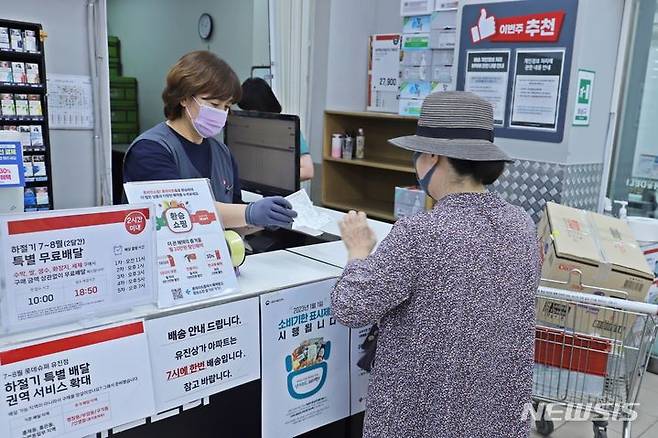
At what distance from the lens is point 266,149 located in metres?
2.43

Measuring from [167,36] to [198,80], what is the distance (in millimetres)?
5981

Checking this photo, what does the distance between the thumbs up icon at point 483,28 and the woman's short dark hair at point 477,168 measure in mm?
2048

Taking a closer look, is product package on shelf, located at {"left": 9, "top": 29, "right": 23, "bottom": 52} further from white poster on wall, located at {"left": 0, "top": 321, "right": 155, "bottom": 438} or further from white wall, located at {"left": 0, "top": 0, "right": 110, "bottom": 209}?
white poster on wall, located at {"left": 0, "top": 321, "right": 155, "bottom": 438}

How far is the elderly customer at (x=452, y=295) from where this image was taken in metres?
1.19

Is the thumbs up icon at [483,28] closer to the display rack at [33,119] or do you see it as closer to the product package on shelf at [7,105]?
the display rack at [33,119]

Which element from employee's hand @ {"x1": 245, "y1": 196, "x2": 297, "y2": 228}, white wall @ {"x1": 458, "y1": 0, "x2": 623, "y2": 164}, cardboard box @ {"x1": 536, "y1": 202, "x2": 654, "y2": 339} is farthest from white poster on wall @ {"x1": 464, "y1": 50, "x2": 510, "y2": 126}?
employee's hand @ {"x1": 245, "y1": 196, "x2": 297, "y2": 228}

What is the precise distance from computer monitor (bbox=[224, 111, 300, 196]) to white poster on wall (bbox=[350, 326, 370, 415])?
0.81 meters

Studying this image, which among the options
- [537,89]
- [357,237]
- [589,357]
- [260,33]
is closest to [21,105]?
[260,33]

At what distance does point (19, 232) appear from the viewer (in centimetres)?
108

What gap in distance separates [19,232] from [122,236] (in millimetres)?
197

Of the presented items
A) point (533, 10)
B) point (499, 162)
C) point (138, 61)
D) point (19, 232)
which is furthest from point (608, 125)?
point (138, 61)

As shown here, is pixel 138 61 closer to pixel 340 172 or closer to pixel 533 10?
pixel 340 172

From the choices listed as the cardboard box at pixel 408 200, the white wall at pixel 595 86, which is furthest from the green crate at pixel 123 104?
the white wall at pixel 595 86

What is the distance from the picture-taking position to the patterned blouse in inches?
46.8
